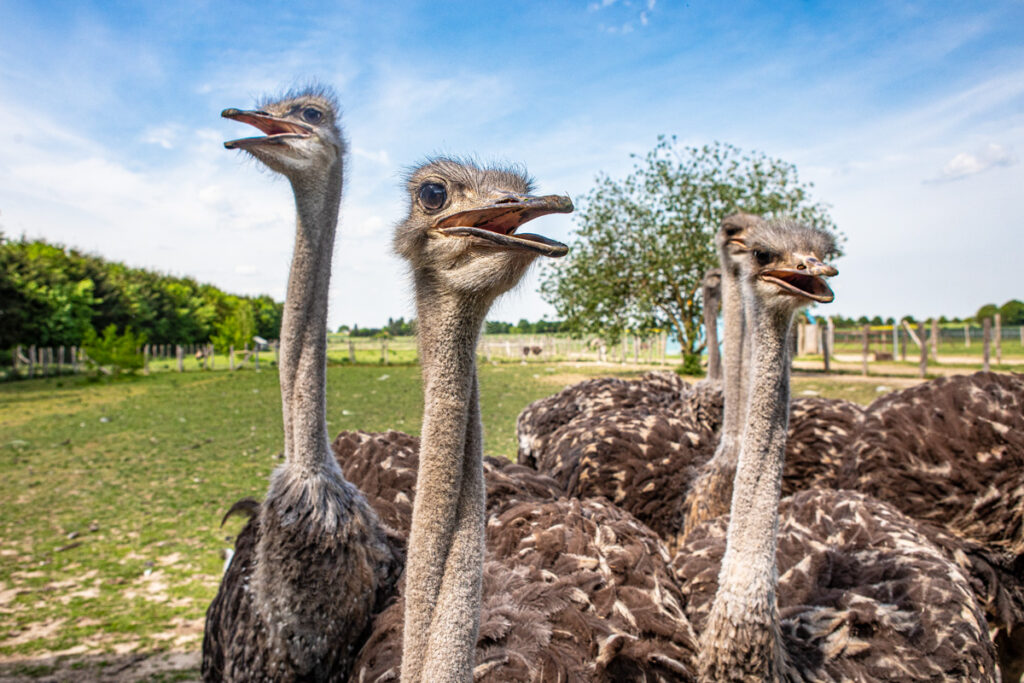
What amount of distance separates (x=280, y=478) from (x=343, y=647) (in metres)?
0.70

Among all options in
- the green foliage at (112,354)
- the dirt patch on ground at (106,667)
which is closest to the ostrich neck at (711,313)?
the dirt patch on ground at (106,667)

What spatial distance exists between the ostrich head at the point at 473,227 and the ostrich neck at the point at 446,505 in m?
0.07

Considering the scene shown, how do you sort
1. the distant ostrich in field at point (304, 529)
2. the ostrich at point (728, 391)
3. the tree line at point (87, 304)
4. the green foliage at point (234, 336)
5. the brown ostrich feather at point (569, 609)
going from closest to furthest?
the brown ostrich feather at point (569, 609)
the distant ostrich in field at point (304, 529)
the ostrich at point (728, 391)
the tree line at point (87, 304)
the green foliage at point (234, 336)

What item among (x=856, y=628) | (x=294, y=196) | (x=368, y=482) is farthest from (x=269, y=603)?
(x=856, y=628)

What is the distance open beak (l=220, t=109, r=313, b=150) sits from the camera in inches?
124

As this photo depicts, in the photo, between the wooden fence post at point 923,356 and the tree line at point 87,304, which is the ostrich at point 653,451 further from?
the tree line at point 87,304

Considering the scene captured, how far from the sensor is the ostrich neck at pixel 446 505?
166 centimetres

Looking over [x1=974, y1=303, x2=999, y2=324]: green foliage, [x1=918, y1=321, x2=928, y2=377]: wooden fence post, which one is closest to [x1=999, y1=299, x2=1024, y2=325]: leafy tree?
[x1=974, y1=303, x2=999, y2=324]: green foliage

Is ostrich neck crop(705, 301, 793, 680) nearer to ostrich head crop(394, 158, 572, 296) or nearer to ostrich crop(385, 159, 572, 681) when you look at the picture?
ostrich crop(385, 159, 572, 681)

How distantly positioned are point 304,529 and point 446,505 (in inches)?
47.5

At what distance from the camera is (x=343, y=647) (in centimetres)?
252

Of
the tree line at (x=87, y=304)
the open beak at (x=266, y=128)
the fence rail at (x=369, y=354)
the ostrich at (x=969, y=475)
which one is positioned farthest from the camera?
the tree line at (x=87, y=304)

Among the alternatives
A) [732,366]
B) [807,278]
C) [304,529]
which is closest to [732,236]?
[732,366]

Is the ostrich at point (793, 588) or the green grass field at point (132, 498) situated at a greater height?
the ostrich at point (793, 588)
